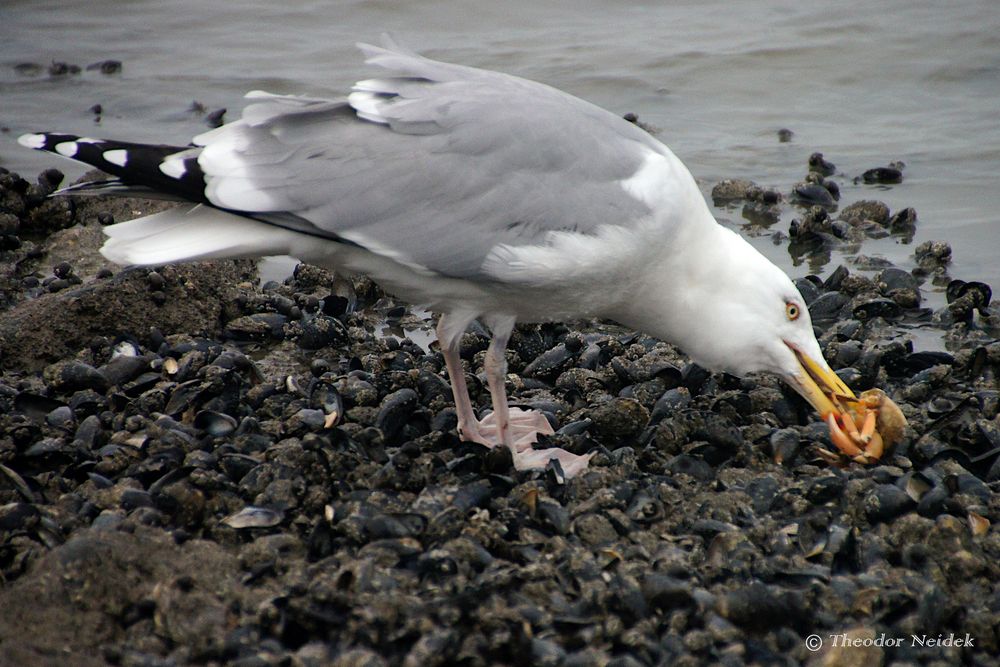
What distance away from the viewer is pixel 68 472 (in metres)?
5.17

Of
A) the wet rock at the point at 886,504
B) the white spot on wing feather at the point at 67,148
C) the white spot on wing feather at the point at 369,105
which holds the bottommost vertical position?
the wet rock at the point at 886,504

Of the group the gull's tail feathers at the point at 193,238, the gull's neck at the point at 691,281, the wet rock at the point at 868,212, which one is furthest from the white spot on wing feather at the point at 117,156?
the wet rock at the point at 868,212

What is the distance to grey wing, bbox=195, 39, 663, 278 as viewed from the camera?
207 inches

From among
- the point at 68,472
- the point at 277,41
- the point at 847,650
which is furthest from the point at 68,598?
the point at 277,41

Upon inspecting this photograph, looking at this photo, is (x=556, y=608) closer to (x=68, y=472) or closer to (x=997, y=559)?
(x=997, y=559)

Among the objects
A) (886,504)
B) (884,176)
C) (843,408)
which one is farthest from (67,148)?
(884,176)

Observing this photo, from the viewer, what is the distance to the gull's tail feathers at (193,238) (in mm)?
5211

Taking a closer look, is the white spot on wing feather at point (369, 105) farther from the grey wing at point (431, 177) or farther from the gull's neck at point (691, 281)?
the gull's neck at point (691, 281)

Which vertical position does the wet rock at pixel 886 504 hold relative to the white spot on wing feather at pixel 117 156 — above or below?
below

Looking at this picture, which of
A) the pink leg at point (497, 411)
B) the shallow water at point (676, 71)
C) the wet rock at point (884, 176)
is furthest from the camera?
the shallow water at point (676, 71)

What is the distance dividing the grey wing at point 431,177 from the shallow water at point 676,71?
384 centimetres

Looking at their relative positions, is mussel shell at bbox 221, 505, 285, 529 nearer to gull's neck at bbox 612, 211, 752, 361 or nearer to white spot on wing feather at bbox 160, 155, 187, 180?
white spot on wing feather at bbox 160, 155, 187, 180

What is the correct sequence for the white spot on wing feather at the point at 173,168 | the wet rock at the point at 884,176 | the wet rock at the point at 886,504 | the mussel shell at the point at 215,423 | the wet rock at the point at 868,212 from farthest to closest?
the wet rock at the point at 884,176, the wet rock at the point at 868,212, the mussel shell at the point at 215,423, the white spot on wing feather at the point at 173,168, the wet rock at the point at 886,504

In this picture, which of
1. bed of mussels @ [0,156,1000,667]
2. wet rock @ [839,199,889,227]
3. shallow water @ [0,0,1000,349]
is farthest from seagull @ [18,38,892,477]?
wet rock @ [839,199,889,227]
